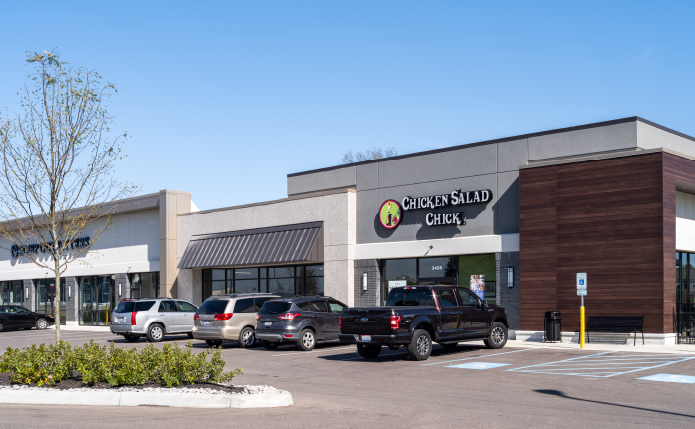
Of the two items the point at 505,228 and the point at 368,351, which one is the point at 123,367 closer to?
the point at 368,351

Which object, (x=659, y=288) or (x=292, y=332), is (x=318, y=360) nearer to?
(x=292, y=332)

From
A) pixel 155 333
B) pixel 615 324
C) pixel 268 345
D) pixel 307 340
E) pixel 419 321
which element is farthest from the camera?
pixel 155 333

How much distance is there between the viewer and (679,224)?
22.3 m

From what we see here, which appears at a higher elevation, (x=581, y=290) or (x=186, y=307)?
(x=581, y=290)

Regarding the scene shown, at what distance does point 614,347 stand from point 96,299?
1167 inches

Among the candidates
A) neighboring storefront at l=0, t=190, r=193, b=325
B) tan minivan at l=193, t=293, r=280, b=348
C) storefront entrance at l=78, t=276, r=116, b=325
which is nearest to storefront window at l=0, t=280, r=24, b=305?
neighboring storefront at l=0, t=190, r=193, b=325

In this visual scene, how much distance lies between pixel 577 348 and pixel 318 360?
7499 millimetres

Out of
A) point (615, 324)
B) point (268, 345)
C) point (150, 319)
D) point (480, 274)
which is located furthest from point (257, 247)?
point (615, 324)

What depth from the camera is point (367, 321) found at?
56.0 feet

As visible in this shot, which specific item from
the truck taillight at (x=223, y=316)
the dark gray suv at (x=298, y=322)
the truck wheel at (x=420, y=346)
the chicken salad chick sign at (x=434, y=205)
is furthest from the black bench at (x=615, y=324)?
the truck taillight at (x=223, y=316)

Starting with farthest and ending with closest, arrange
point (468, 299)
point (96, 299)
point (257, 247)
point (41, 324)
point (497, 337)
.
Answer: point (96, 299) < point (41, 324) < point (257, 247) < point (497, 337) < point (468, 299)

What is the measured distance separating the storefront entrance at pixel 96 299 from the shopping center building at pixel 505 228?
759 cm

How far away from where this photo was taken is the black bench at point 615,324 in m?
20.5

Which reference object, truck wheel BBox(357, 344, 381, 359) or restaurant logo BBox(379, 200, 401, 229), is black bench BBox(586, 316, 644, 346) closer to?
truck wheel BBox(357, 344, 381, 359)
